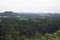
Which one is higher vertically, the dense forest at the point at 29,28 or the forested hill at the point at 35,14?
the forested hill at the point at 35,14

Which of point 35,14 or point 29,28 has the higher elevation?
point 35,14

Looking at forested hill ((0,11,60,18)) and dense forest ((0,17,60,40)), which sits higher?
Result: forested hill ((0,11,60,18))

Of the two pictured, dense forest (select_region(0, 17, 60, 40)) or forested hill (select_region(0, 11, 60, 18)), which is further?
forested hill (select_region(0, 11, 60, 18))

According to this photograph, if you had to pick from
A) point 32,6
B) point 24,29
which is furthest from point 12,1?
point 24,29

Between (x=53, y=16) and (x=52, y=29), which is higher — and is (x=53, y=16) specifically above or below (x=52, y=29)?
above

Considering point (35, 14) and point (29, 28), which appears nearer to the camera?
point (29, 28)

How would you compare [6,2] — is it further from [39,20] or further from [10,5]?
[39,20]

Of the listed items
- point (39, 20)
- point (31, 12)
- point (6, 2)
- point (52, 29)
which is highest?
point (6, 2)

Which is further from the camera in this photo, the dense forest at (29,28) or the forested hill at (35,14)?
the forested hill at (35,14)
